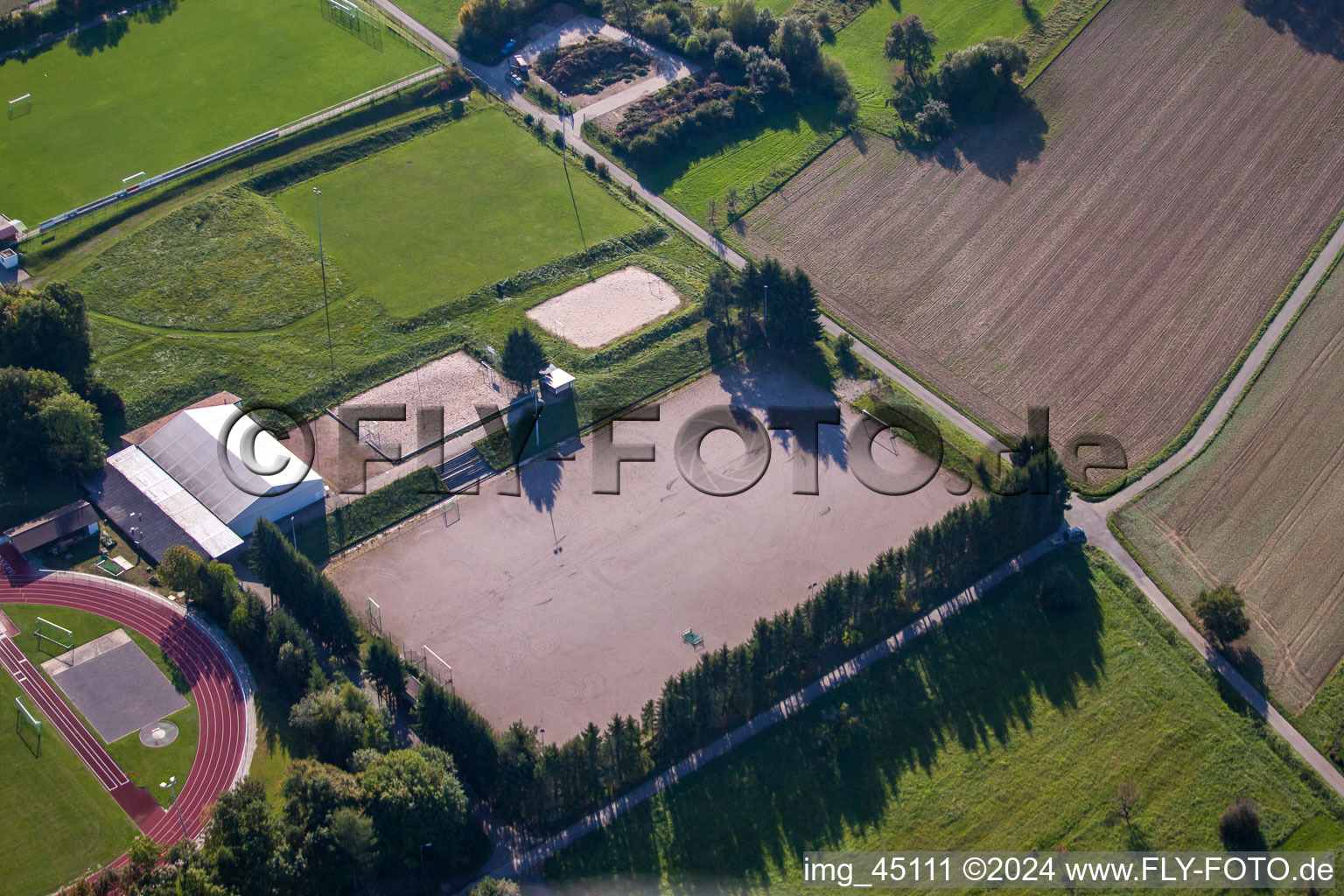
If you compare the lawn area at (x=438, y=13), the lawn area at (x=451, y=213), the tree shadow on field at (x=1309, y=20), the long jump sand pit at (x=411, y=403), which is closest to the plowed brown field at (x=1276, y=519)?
the long jump sand pit at (x=411, y=403)

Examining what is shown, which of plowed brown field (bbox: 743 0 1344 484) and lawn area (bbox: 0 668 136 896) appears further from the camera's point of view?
plowed brown field (bbox: 743 0 1344 484)

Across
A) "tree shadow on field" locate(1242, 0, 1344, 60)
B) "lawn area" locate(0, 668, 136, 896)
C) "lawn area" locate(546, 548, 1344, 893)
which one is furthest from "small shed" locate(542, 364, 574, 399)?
"tree shadow on field" locate(1242, 0, 1344, 60)

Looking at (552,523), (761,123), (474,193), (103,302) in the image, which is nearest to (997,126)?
(761,123)

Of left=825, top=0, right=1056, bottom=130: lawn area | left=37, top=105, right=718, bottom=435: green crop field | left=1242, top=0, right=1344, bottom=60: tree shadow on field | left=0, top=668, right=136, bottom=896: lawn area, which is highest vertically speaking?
left=1242, top=0, right=1344, bottom=60: tree shadow on field

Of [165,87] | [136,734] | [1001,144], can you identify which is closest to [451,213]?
[165,87]

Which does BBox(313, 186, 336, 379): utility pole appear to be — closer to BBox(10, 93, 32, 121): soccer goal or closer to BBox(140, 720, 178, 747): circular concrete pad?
BBox(140, 720, 178, 747): circular concrete pad

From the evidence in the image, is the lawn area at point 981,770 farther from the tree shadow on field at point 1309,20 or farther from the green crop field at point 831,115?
the tree shadow on field at point 1309,20
